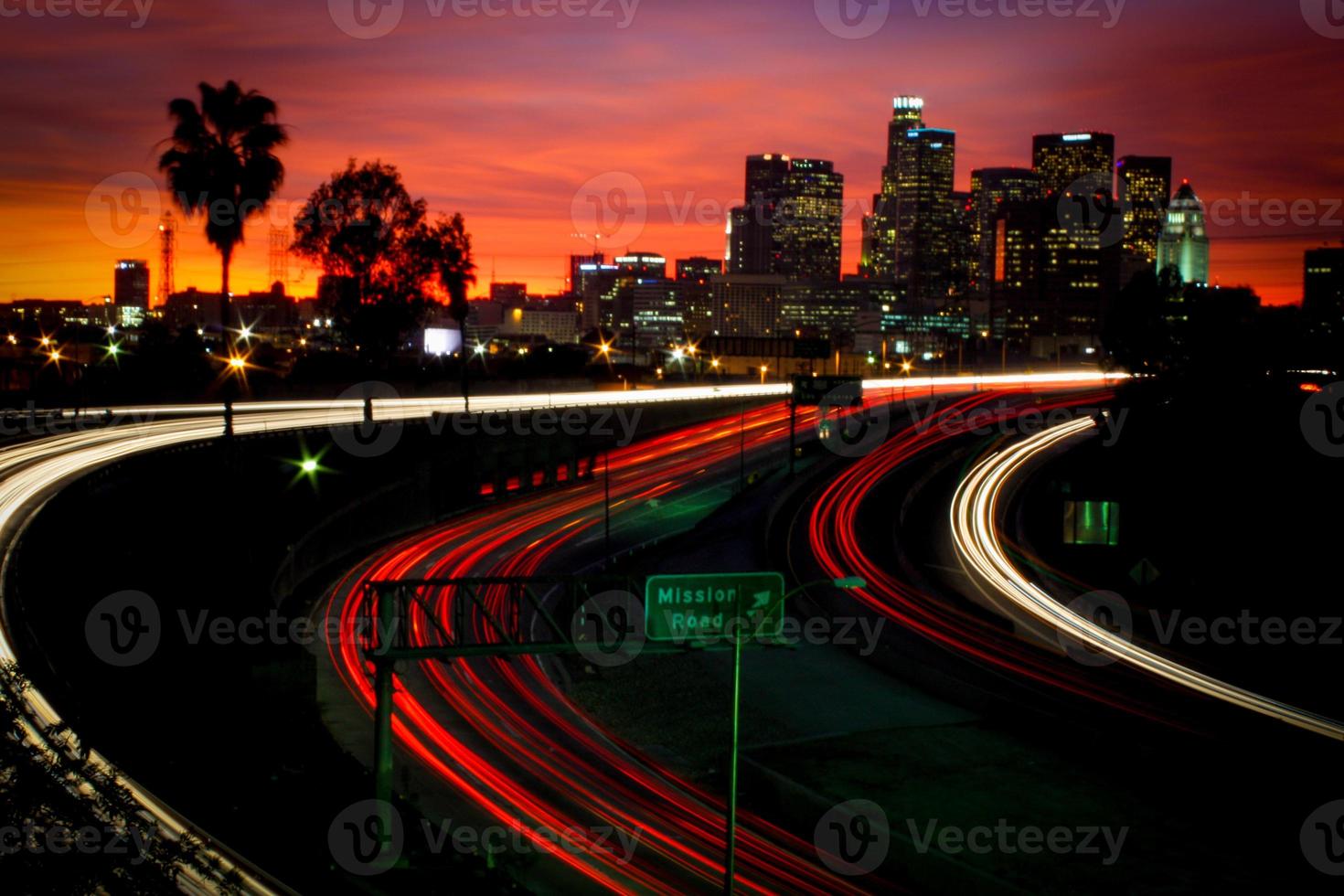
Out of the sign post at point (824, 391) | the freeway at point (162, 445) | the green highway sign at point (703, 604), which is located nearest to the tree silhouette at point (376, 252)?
the freeway at point (162, 445)

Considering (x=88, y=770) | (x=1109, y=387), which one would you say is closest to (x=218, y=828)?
(x=88, y=770)

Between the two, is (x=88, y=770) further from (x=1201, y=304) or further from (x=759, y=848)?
(x=1201, y=304)

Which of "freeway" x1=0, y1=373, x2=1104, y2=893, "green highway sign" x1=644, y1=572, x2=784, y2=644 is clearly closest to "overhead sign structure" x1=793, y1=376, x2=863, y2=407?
"freeway" x1=0, y1=373, x2=1104, y2=893

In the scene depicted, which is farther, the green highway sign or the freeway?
the green highway sign

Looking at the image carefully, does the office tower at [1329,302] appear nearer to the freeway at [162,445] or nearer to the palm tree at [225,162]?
the freeway at [162,445]

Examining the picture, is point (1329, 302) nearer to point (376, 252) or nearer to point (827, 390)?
point (827, 390)

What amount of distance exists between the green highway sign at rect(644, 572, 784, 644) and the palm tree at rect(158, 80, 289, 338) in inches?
1083

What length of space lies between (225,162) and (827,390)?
103ft

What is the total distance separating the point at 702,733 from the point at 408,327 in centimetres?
4307

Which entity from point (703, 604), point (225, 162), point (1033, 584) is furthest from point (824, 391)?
point (703, 604)

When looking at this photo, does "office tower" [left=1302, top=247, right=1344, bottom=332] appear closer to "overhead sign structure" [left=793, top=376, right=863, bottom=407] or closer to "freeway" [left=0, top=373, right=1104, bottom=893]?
"overhead sign structure" [left=793, top=376, right=863, bottom=407]

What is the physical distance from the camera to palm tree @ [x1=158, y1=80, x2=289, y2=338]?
133 feet

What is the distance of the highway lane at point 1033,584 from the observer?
Result: 26.0 m

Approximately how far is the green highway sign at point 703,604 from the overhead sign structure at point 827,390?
42242 mm
